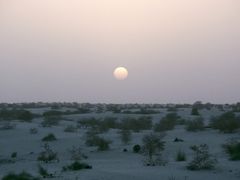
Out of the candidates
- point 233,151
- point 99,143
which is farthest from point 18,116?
point 233,151

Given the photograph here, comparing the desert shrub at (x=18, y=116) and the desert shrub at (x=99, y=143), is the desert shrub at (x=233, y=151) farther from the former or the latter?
the desert shrub at (x=18, y=116)

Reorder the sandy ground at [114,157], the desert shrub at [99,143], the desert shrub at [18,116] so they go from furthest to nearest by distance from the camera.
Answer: the desert shrub at [18,116], the desert shrub at [99,143], the sandy ground at [114,157]

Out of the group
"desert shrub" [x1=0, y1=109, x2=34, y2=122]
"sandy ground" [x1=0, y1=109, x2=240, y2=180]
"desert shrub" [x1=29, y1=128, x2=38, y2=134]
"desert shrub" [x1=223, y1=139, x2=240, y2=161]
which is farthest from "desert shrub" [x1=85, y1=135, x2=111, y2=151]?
"desert shrub" [x1=0, y1=109, x2=34, y2=122]

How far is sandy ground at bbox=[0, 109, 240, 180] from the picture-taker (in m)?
19.8

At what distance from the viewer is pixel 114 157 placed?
95.2 feet

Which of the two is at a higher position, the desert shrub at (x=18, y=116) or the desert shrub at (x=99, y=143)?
the desert shrub at (x=18, y=116)

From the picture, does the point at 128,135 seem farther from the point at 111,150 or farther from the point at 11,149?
the point at 11,149

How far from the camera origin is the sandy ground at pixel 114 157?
19798mm

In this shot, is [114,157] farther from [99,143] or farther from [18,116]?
[18,116]

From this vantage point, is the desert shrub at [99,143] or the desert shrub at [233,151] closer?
the desert shrub at [233,151]

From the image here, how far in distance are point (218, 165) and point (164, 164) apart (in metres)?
2.06

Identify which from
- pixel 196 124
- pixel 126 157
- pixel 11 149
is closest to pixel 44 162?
pixel 126 157

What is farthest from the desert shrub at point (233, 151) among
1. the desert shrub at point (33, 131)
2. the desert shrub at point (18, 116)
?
the desert shrub at point (18, 116)

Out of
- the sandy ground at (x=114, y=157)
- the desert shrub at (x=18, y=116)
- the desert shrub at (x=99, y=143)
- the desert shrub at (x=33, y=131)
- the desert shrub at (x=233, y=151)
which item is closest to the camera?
the sandy ground at (x=114, y=157)
